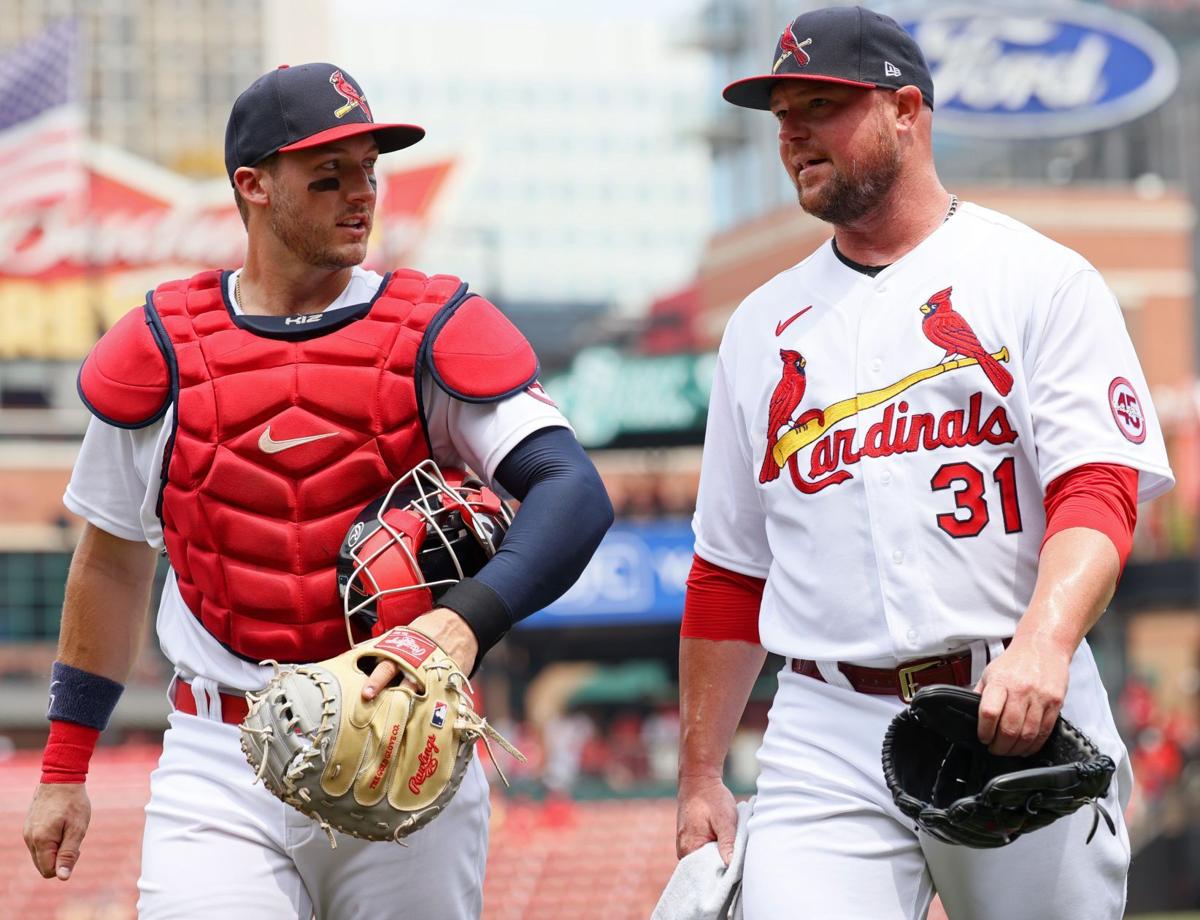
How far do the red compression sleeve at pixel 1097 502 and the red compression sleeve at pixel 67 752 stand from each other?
1.94 meters

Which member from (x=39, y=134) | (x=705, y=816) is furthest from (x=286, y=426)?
(x=39, y=134)

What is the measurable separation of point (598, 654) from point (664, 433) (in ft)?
25.0

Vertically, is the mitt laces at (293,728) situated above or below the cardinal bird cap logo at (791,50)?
below

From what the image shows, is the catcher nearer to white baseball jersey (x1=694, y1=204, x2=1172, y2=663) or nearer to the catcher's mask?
the catcher's mask

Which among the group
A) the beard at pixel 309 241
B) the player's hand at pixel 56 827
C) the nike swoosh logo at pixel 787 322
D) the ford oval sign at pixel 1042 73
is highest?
the beard at pixel 309 241

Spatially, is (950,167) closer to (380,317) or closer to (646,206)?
(380,317)

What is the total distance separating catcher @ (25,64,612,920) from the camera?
11.2 feet

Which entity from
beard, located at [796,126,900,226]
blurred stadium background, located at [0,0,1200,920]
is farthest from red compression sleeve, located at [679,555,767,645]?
blurred stadium background, located at [0,0,1200,920]

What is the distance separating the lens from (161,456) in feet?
12.0

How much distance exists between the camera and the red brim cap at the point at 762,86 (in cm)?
337

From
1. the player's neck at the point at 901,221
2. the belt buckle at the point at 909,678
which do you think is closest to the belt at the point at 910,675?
the belt buckle at the point at 909,678

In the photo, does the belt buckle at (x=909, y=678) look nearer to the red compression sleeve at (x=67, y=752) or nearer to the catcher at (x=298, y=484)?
the catcher at (x=298, y=484)

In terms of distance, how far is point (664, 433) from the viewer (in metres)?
26.3

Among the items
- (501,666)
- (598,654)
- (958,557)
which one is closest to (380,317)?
(958,557)
